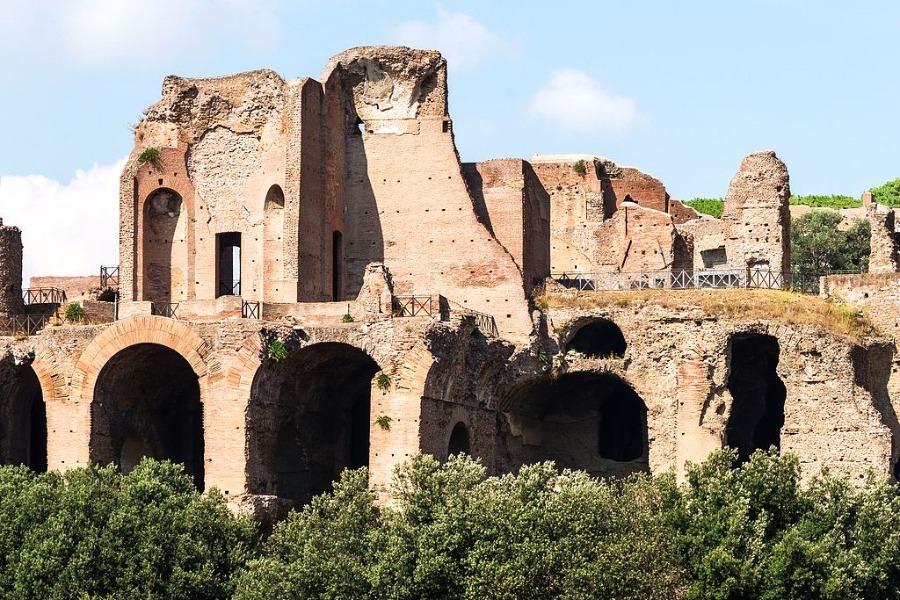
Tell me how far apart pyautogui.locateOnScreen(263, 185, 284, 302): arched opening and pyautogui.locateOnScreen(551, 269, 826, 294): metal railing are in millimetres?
7393

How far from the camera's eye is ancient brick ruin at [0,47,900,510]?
4594cm

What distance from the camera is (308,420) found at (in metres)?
48.8

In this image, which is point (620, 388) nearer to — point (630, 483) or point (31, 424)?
point (630, 483)

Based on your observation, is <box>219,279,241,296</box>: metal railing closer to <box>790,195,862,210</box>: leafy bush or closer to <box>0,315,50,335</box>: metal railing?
<box>0,315,50,335</box>: metal railing

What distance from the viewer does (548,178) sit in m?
62.9

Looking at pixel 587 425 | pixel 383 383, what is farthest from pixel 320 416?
pixel 587 425

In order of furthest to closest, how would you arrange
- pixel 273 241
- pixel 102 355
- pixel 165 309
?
1. pixel 273 241
2. pixel 165 309
3. pixel 102 355

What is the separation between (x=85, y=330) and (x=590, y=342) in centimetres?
1323

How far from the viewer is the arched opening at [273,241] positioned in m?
50.8

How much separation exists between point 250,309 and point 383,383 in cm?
448

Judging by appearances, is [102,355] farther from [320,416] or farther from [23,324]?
[320,416]

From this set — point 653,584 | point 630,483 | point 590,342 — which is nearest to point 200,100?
point 590,342

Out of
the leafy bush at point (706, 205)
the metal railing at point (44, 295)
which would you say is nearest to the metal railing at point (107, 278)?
the metal railing at point (44, 295)

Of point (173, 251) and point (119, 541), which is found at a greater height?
point (173, 251)
